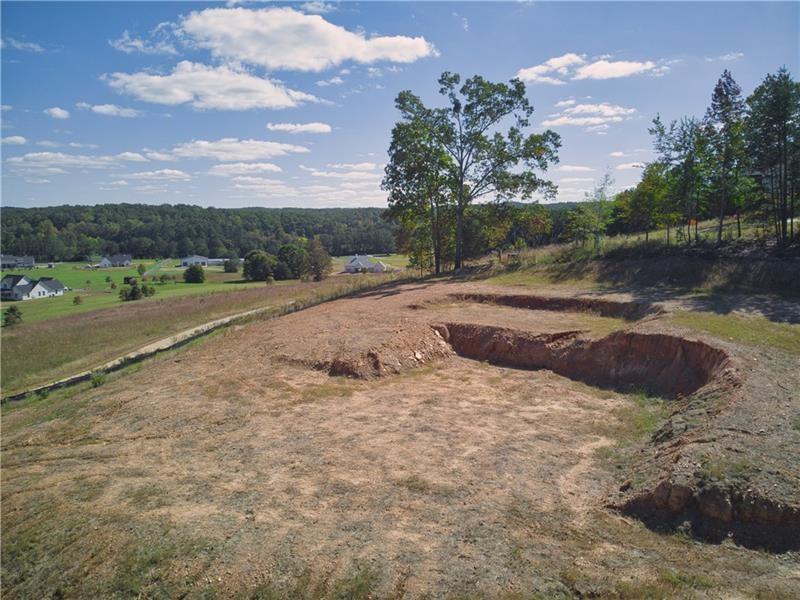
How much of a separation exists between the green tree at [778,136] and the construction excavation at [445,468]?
356 inches

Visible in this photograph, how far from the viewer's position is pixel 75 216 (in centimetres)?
→ 12169

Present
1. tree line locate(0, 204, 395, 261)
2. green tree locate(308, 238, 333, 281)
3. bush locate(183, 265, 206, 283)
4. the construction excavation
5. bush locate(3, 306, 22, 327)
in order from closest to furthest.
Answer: the construction excavation → bush locate(3, 306, 22, 327) → green tree locate(308, 238, 333, 281) → bush locate(183, 265, 206, 283) → tree line locate(0, 204, 395, 261)

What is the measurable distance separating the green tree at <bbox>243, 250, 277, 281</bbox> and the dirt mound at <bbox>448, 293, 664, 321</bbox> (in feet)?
161

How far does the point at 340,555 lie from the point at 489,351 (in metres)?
9.82

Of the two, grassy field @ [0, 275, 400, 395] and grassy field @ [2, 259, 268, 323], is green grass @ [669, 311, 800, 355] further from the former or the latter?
grassy field @ [2, 259, 268, 323]

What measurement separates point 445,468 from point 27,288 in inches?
2544

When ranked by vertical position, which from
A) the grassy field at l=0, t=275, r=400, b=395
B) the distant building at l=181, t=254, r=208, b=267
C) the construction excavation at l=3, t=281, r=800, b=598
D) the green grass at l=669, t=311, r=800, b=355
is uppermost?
the distant building at l=181, t=254, r=208, b=267

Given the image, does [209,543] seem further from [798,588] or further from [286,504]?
[798,588]

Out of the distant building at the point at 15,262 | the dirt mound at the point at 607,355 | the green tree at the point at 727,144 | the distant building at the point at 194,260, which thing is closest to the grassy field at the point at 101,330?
the dirt mound at the point at 607,355

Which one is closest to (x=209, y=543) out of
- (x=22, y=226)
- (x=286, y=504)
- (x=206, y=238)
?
(x=286, y=504)

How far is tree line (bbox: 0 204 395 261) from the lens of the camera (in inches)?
3841

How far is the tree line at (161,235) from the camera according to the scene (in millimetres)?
97562

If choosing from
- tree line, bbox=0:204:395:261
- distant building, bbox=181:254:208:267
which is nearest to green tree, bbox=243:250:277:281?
tree line, bbox=0:204:395:261

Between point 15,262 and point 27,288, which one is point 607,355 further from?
point 15,262
